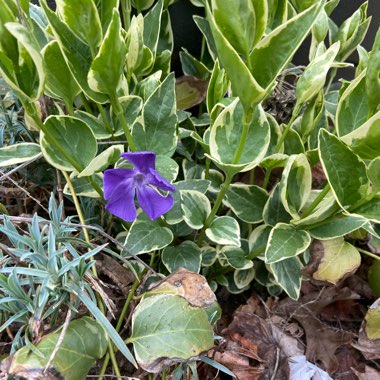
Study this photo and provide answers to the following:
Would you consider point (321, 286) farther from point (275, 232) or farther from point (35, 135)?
point (35, 135)

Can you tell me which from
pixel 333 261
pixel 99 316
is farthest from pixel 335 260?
pixel 99 316

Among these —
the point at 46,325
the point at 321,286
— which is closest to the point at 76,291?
the point at 46,325

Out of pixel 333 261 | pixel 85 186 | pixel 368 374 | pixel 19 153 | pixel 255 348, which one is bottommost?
pixel 368 374

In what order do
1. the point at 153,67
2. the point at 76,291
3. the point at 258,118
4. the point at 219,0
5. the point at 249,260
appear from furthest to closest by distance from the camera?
the point at 153,67 < the point at 249,260 < the point at 258,118 < the point at 76,291 < the point at 219,0

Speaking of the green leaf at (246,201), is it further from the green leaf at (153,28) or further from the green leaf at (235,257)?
the green leaf at (153,28)

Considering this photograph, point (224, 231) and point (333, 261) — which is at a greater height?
point (224, 231)

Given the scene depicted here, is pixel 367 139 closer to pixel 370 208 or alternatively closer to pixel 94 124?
pixel 370 208

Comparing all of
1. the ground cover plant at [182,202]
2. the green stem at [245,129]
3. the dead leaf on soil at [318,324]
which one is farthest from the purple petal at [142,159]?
the dead leaf on soil at [318,324]
